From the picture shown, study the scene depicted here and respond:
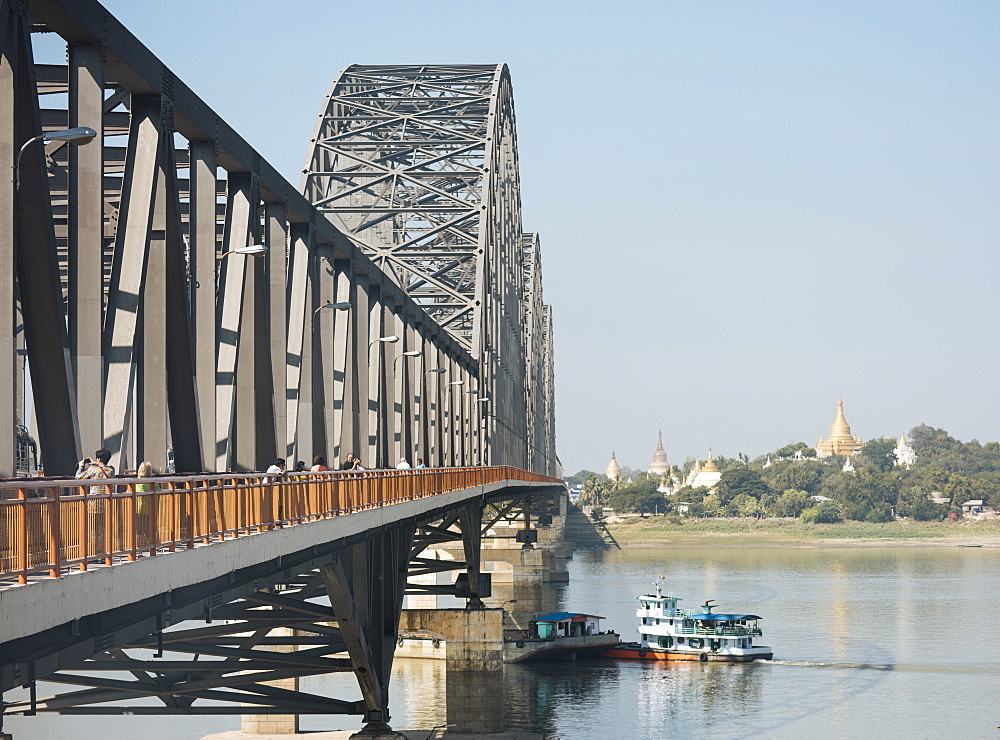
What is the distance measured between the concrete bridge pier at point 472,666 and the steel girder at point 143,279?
59.0 ft

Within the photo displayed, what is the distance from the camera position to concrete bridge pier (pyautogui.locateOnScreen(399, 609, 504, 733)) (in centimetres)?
4869

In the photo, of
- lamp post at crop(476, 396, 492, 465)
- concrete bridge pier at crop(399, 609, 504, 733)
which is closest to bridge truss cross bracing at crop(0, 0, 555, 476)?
concrete bridge pier at crop(399, 609, 504, 733)

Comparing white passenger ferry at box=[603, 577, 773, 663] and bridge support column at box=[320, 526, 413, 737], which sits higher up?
bridge support column at box=[320, 526, 413, 737]

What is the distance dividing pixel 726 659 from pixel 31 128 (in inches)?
2404

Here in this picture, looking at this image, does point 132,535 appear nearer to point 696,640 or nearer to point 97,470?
point 97,470

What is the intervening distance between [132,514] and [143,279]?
701cm

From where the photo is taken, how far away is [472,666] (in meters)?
49.2

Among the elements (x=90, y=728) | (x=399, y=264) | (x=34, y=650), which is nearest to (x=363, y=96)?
(x=399, y=264)

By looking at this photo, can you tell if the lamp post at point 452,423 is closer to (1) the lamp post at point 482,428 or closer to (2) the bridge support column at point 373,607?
A: (1) the lamp post at point 482,428

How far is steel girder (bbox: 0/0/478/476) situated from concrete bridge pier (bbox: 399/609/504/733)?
18.0 metres

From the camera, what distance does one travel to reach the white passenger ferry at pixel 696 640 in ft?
238

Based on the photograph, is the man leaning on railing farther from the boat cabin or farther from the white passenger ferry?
the white passenger ferry

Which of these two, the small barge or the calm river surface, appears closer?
the calm river surface

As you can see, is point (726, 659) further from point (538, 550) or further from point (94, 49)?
point (94, 49)
